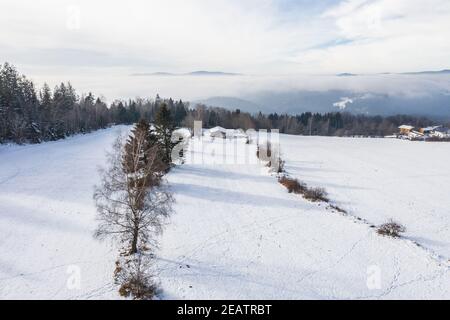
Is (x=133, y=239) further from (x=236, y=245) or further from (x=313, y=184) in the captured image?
(x=313, y=184)

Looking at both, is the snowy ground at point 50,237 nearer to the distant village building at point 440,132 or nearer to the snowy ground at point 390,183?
the snowy ground at point 390,183

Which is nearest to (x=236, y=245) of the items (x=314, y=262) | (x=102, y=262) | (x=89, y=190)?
(x=314, y=262)

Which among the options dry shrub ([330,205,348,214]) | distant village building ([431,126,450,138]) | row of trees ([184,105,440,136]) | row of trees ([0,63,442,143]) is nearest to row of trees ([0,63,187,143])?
row of trees ([0,63,442,143])

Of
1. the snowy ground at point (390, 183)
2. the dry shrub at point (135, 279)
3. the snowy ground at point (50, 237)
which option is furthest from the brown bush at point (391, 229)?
the snowy ground at point (50, 237)

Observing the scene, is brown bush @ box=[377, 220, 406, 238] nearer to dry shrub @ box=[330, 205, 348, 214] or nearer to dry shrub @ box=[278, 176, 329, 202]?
dry shrub @ box=[330, 205, 348, 214]

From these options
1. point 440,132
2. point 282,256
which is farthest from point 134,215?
point 440,132
